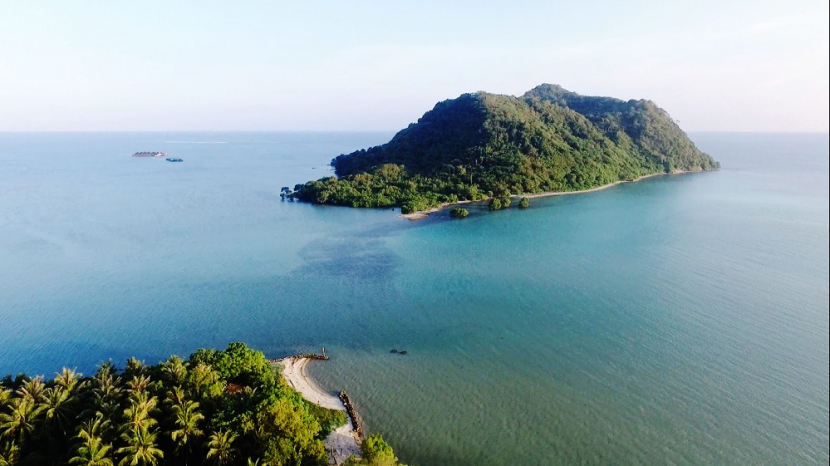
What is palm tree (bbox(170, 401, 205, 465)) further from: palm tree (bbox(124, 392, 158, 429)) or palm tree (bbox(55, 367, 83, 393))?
palm tree (bbox(55, 367, 83, 393))

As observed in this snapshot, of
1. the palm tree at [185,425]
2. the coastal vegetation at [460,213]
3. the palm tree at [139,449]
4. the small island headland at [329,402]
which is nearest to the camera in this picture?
the palm tree at [139,449]

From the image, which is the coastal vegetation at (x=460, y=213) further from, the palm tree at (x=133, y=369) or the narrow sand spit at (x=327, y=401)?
the palm tree at (x=133, y=369)

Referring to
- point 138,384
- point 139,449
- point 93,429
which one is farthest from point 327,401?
point 93,429

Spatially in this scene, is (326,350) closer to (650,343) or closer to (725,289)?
(650,343)

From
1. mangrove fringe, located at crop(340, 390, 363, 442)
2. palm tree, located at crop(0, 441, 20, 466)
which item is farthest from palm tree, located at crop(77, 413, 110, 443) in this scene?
mangrove fringe, located at crop(340, 390, 363, 442)

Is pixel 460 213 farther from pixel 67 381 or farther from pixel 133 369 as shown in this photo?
pixel 67 381

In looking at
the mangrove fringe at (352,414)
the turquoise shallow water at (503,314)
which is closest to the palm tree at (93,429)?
the mangrove fringe at (352,414)
